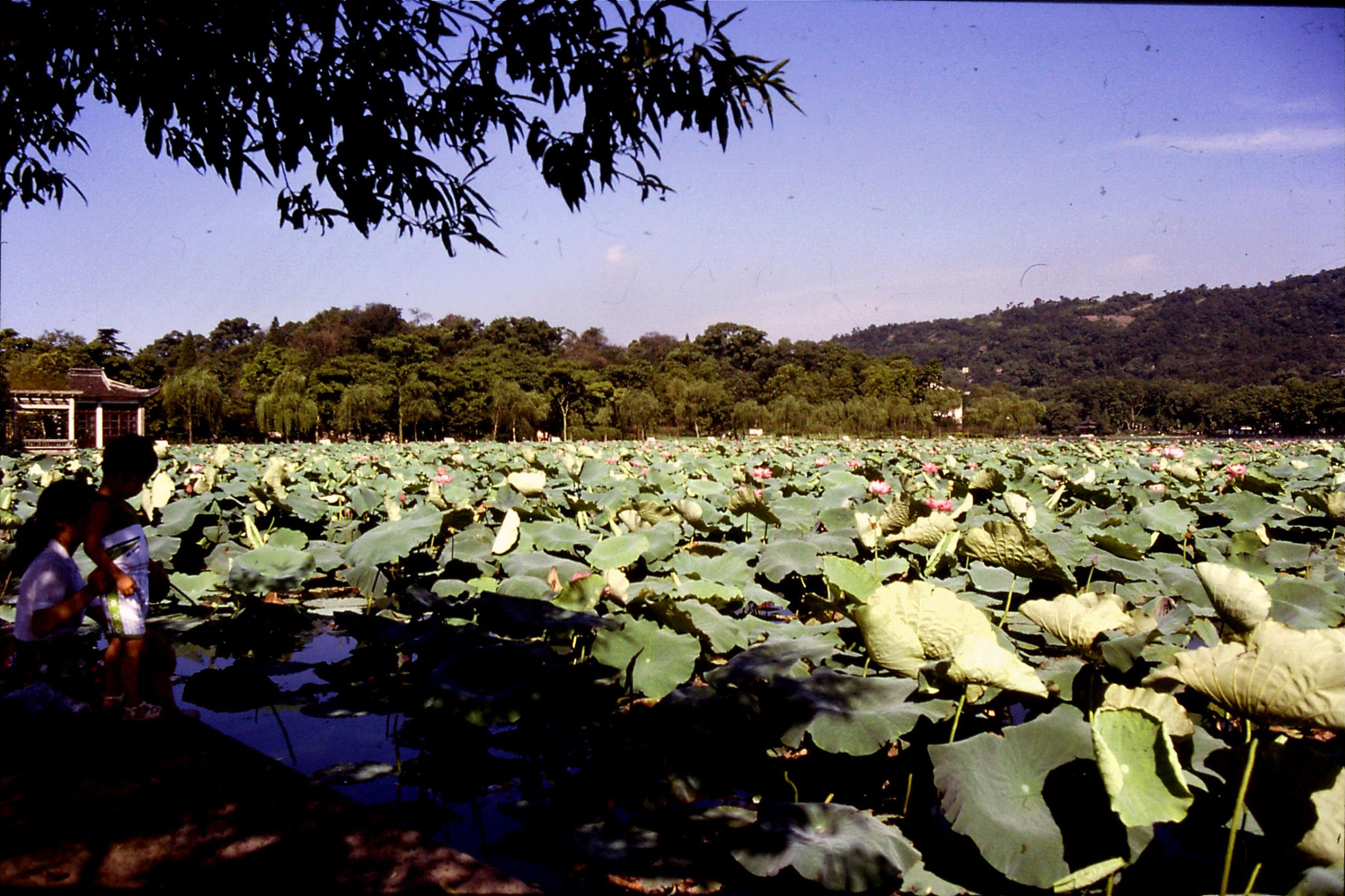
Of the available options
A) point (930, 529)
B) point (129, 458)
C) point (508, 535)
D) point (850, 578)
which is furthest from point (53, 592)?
point (930, 529)

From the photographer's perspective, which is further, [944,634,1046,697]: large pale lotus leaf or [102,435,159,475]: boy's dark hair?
[102,435,159,475]: boy's dark hair

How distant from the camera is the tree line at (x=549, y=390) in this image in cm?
3173

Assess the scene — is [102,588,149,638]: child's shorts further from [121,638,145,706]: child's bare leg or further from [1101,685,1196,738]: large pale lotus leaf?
[1101,685,1196,738]: large pale lotus leaf

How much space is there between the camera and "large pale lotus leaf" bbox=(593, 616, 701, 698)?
2340 millimetres

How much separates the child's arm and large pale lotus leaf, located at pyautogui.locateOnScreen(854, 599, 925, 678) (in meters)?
2.00

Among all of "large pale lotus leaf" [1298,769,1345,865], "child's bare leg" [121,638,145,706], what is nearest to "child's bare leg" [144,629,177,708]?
"child's bare leg" [121,638,145,706]

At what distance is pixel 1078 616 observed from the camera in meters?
1.70

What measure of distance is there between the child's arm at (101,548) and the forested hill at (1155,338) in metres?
67.5

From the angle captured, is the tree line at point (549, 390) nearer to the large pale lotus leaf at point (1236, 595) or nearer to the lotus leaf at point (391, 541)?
the lotus leaf at point (391, 541)

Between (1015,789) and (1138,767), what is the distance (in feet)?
0.83

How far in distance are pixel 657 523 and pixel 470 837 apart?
6.40 feet

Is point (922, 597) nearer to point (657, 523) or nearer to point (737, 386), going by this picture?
point (657, 523)

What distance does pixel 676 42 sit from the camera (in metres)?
1.95

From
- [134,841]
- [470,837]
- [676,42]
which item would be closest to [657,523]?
[470,837]
